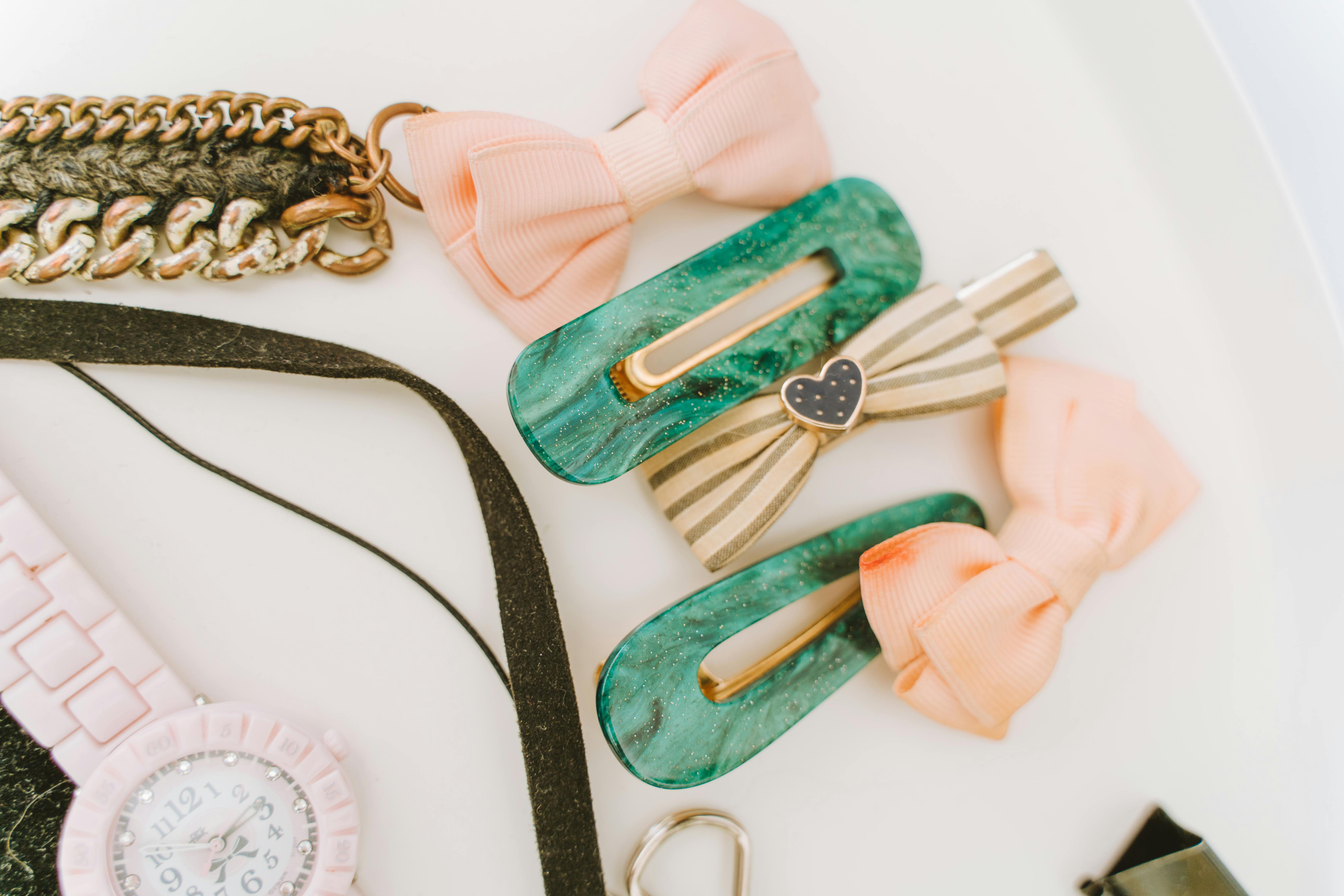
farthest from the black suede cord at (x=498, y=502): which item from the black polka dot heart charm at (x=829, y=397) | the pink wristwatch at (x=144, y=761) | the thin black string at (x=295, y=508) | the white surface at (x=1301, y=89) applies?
the white surface at (x=1301, y=89)

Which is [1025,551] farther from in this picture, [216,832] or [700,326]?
[216,832]

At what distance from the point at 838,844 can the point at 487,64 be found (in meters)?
0.92

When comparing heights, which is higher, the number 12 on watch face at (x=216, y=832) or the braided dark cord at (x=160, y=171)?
the braided dark cord at (x=160, y=171)

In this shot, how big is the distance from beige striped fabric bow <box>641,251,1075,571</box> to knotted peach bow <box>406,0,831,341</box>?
0.19m

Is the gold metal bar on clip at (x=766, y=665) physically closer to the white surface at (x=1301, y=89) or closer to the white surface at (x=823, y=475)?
the white surface at (x=823, y=475)

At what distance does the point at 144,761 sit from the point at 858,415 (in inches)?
28.4

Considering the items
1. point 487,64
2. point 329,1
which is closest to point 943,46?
point 487,64

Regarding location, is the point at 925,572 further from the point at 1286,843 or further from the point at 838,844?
the point at 1286,843

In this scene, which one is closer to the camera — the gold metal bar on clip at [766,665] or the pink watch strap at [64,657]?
the pink watch strap at [64,657]

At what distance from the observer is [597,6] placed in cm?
85

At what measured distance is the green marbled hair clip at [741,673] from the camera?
2.38ft

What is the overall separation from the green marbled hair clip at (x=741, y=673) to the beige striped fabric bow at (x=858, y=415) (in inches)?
A: 2.6

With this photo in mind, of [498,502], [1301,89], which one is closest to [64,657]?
[498,502]

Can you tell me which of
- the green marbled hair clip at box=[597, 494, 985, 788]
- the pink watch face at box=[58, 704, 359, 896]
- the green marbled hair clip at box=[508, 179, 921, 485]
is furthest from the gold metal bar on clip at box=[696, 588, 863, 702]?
the pink watch face at box=[58, 704, 359, 896]
